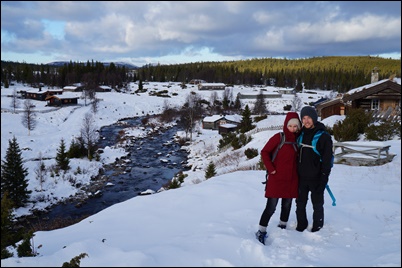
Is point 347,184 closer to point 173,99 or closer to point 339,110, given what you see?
point 339,110

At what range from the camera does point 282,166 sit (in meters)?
4.75

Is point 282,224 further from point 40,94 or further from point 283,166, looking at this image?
point 40,94

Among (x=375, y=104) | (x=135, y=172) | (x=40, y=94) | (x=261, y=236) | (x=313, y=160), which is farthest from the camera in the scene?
(x=40, y=94)

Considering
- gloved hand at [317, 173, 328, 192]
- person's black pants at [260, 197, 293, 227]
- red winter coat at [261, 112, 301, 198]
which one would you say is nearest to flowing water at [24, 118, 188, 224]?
person's black pants at [260, 197, 293, 227]

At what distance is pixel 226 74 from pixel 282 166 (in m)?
133

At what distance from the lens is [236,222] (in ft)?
18.5

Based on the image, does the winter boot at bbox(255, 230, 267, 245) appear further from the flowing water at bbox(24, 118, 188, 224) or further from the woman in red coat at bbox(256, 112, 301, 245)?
the flowing water at bbox(24, 118, 188, 224)

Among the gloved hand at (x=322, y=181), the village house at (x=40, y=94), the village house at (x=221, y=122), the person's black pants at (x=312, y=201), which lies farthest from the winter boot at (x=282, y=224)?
the village house at (x=40, y=94)

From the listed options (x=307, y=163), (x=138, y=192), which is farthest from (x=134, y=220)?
(x=138, y=192)

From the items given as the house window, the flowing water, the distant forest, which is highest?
the distant forest

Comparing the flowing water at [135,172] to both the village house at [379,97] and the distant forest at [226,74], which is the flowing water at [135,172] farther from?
the distant forest at [226,74]

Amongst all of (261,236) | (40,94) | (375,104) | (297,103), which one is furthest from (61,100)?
(261,236)

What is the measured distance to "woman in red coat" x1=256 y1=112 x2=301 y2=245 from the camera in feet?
15.5

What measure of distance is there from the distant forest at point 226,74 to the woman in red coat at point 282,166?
80.0 metres
